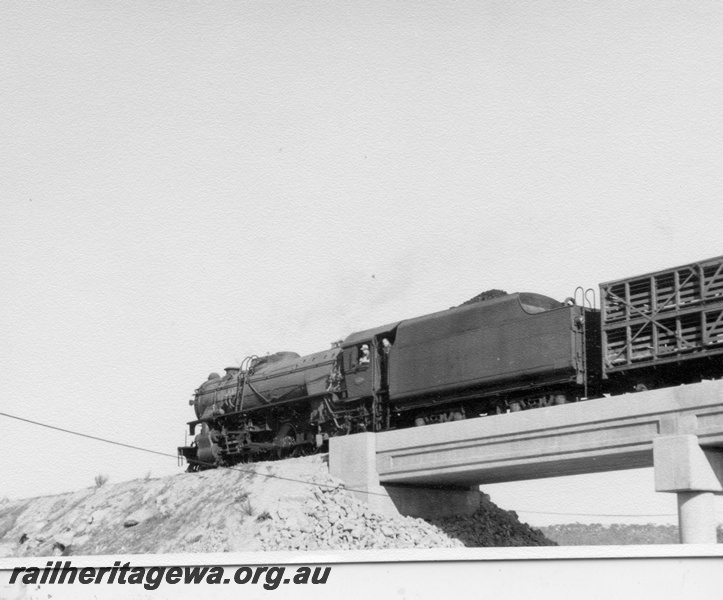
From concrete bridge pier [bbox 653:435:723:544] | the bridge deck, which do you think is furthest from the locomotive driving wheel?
concrete bridge pier [bbox 653:435:723:544]

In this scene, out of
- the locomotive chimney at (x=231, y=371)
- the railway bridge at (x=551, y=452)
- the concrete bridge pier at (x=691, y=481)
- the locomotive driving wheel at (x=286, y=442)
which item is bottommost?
the concrete bridge pier at (x=691, y=481)

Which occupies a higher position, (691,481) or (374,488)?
(374,488)

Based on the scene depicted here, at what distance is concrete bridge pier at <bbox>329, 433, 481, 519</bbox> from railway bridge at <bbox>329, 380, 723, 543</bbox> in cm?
2

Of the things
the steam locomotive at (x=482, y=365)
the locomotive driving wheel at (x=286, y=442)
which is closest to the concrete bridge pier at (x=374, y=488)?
the steam locomotive at (x=482, y=365)

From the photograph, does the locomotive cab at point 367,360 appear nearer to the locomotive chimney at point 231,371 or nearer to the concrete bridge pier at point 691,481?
the locomotive chimney at point 231,371

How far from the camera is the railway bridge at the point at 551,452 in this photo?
15328mm

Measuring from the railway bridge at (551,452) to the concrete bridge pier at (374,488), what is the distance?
24mm

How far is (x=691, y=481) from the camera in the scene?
15.1 metres

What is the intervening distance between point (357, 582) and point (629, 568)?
2.05 meters

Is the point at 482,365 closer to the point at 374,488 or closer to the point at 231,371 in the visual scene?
the point at 374,488

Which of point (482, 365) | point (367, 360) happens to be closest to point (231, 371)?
point (367, 360)

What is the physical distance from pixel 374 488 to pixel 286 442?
15.0ft

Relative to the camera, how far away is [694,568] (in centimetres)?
621

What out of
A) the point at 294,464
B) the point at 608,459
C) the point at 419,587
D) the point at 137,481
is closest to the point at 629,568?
the point at 419,587
